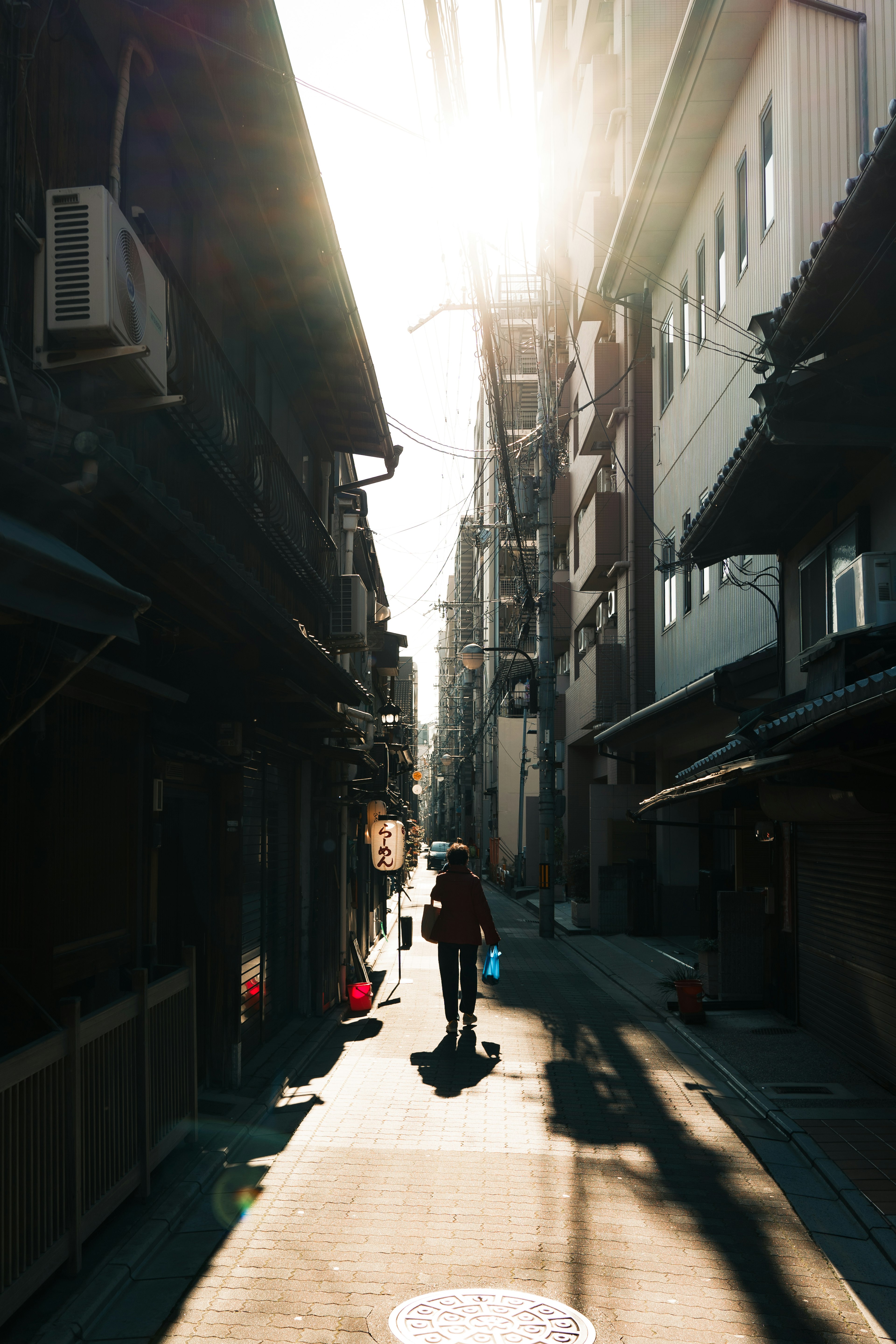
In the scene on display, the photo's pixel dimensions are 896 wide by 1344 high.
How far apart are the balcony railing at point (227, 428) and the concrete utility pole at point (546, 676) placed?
14416mm

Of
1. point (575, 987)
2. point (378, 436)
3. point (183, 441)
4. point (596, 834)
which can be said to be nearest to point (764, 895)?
point (575, 987)

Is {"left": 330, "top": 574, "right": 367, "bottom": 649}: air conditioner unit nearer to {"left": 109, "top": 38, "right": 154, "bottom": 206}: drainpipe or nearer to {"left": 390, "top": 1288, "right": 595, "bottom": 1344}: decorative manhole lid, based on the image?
{"left": 109, "top": 38, "right": 154, "bottom": 206}: drainpipe

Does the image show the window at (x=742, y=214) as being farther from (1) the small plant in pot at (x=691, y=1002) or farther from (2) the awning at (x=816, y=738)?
(1) the small plant in pot at (x=691, y=1002)

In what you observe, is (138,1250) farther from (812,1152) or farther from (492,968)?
(492,968)

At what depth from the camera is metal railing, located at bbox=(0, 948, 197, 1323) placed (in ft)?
14.8

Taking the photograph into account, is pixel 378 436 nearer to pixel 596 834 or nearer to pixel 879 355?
pixel 879 355

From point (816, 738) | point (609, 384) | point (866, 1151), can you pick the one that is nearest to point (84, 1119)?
point (866, 1151)

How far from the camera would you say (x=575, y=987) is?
1688 centimetres

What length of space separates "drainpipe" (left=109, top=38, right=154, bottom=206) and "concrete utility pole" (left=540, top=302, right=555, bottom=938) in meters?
18.9

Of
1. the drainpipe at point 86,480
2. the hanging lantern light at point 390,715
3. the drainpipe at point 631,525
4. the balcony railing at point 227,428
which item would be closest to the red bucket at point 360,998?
the balcony railing at point 227,428

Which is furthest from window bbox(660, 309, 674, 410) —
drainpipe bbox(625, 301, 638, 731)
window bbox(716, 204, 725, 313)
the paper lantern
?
the paper lantern

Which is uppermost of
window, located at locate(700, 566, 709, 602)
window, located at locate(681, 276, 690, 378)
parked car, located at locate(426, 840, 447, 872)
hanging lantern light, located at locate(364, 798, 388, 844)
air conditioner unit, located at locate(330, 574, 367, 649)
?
window, located at locate(681, 276, 690, 378)

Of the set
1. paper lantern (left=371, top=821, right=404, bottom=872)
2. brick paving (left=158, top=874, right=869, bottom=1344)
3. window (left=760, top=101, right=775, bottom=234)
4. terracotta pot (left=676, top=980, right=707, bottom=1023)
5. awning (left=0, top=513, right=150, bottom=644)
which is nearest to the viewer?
awning (left=0, top=513, right=150, bottom=644)

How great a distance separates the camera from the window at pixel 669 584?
842 inches
